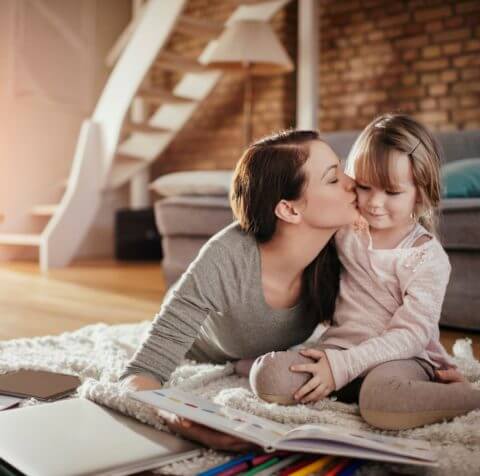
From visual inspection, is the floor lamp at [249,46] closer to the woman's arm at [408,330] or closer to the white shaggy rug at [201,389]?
the white shaggy rug at [201,389]

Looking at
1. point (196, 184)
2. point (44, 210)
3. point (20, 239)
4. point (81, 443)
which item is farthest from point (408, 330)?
point (44, 210)

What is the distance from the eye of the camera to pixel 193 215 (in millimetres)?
2803

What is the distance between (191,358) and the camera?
1626mm

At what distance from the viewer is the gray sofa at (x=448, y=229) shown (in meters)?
2.07

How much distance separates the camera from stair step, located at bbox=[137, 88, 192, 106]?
4.32 m

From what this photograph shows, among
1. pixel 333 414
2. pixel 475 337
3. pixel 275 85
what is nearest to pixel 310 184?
pixel 333 414

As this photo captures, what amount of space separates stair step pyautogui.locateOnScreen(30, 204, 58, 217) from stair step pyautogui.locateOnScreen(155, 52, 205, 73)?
1.17 metres

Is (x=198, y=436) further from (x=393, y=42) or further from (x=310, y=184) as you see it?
(x=393, y=42)

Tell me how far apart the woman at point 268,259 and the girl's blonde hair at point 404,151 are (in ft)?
0.19

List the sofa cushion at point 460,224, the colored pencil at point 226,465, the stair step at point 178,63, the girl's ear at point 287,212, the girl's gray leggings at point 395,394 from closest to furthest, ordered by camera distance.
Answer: the colored pencil at point 226,465
the girl's gray leggings at point 395,394
the girl's ear at point 287,212
the sofa cushion at point 460,224
the stair step at point 178,63

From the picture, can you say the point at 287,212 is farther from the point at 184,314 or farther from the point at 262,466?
the point at 262,466

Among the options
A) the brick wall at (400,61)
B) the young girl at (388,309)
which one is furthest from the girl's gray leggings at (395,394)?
the brick wall at (400,61)

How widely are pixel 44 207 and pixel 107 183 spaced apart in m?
0.54

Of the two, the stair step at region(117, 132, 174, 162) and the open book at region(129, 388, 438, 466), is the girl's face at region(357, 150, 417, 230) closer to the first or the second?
the open book at region(129, 388, 438, 466)
